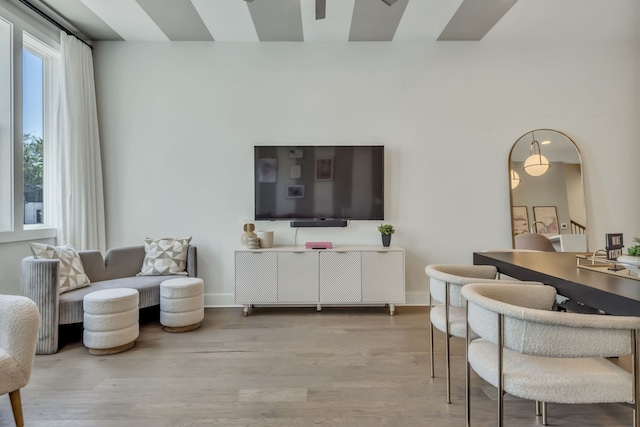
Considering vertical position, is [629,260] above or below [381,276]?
above

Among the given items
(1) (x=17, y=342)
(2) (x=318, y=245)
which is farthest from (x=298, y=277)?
(1) (x=17, y=342)

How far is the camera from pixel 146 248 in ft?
11.2

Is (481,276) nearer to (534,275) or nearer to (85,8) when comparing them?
(534,275)

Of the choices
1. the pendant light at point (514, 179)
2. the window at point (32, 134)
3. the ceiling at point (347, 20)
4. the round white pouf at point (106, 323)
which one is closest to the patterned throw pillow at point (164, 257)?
the round white pouf at point (106, 323)

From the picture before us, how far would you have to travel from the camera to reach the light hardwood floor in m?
1.69

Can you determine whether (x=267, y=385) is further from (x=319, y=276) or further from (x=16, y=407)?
(x=319, y=276)

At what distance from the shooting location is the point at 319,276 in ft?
11.1

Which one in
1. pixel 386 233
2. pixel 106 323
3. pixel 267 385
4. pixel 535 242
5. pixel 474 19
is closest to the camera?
pixel 267 385

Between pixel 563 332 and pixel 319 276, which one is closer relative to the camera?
pixel 563 332

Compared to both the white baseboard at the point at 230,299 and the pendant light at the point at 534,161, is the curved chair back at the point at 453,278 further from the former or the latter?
the pendant light at the point at 534,161

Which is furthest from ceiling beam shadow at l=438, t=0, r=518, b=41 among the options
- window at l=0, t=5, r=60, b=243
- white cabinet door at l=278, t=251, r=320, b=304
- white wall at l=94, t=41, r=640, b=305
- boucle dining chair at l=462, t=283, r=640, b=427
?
window at l=0, t=5, r=60, b=243

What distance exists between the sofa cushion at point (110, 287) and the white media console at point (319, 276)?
2.50ft

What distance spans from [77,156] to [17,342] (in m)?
2.38

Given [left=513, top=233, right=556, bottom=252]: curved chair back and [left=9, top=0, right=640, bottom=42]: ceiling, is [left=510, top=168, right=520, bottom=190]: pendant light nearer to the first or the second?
[left=513, top=233, right=556, bottom=252]: curved chair back
